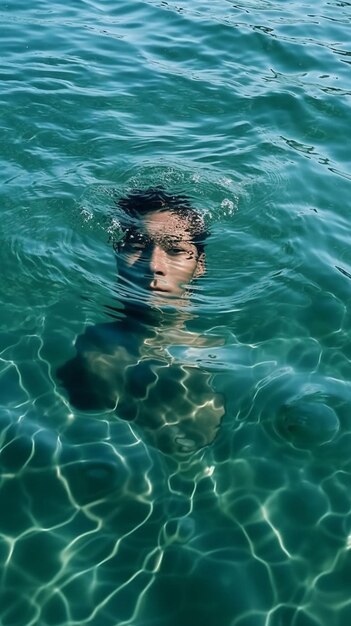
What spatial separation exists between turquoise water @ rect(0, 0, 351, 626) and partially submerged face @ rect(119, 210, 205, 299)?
→ 0.80 feet

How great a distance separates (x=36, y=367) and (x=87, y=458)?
1.20 meters

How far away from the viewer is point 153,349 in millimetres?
6852

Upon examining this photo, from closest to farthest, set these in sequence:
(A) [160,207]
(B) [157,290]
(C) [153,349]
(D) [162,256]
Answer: (C) [153,349]
(B) [157,290]
(D) [162,256]
(A) [160,207]

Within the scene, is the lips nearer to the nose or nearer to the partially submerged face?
the partially submerged face

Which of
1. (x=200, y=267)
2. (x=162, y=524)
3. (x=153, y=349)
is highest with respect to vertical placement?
(x=200, y=267)

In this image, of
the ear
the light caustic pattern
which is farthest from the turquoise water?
the ear

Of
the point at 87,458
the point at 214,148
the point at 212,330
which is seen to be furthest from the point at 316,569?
the point at 214,148

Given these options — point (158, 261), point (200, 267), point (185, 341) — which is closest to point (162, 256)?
point (158, 261)

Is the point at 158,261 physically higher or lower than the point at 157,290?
higher

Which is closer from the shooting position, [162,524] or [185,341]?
[162,524]

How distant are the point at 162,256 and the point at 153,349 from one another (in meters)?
1.38

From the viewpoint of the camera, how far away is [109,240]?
8.19 m

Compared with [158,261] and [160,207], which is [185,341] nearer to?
[158,261]

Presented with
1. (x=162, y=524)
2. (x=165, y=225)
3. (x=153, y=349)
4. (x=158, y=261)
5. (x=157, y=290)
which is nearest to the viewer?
(x=162, y=524)
